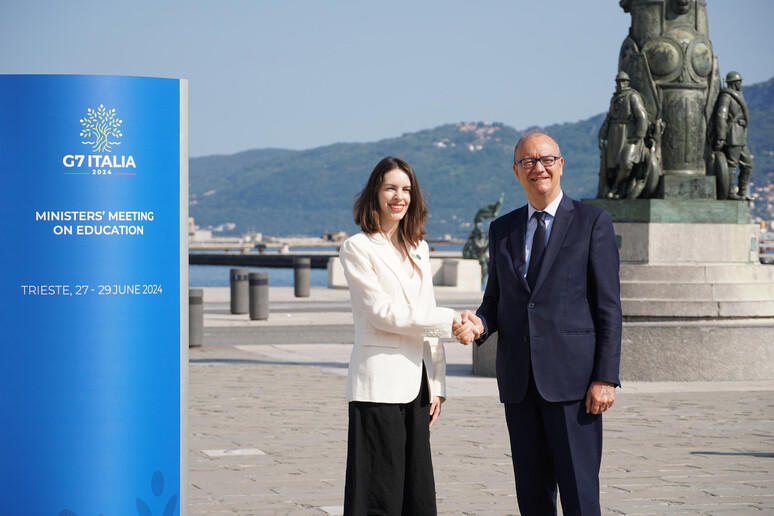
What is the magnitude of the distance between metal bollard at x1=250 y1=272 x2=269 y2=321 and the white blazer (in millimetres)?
17102

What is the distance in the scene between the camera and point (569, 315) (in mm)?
4566

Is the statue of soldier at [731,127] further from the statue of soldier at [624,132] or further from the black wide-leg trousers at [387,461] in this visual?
the black wide-leg trousers at [387,461]

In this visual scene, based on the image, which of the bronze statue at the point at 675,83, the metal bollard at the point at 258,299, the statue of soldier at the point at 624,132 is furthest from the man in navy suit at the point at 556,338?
the metal bollard at the point at 258,299

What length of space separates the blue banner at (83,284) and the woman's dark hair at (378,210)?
862 millimetres

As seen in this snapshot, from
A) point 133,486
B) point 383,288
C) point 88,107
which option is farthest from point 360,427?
point 88,107

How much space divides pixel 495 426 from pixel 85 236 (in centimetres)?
512

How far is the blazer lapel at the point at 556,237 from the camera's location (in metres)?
4.60

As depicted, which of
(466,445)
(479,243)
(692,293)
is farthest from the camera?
(479,243)

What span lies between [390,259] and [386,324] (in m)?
0.30

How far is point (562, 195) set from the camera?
4.78 m

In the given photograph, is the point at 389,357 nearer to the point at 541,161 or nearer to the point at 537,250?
the point at 537,250

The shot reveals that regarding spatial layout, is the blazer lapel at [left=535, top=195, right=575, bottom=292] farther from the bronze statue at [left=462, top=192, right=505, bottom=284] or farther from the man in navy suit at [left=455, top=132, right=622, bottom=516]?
the bronze statue at [left=462, top=192, right=505, bottom=284]

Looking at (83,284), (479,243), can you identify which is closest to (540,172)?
(83,284)

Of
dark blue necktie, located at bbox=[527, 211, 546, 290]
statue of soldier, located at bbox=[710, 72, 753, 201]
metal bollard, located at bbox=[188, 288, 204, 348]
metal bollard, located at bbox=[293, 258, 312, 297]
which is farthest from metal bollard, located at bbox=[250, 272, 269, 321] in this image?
dark blue necktie, located at bbox=[527, 211, 546, 290]
